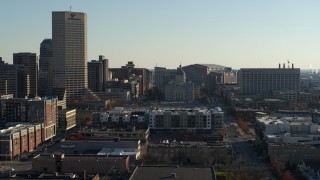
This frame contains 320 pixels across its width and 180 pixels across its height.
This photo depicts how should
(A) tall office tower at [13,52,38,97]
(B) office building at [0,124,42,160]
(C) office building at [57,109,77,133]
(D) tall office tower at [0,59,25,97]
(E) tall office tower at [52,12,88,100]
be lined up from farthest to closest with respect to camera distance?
(E) tall office tower at [52,12,88,100] < (A) tall office tower at [13,52,38,97] < (D) tall office tower at [0,59,25,97] < (C) office building at [57,109,77,133] < (B) office building at [0,124,42,160]

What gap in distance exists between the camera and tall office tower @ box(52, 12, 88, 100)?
46.2 meters

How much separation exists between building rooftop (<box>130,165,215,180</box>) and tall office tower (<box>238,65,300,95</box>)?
4060 cm

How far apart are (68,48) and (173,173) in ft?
109

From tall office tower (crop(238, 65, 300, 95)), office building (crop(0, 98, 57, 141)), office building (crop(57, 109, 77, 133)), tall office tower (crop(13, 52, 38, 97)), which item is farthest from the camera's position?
tall office tower (crop(238, 65, 300, 95))

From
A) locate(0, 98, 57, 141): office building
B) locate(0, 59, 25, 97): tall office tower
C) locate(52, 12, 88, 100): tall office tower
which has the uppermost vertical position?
locate(52, 12, 88, 100): tall office tower

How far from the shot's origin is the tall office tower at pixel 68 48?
1821 inches

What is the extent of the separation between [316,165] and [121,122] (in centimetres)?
1328

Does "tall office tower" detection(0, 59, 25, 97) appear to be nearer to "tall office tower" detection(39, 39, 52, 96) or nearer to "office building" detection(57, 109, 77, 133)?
"tall office tower" detection(39, 39, 52, 96)

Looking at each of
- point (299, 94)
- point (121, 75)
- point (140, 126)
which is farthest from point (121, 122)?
point (121, 75)

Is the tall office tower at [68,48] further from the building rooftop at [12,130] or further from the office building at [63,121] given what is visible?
the building rooftop at [12,130]

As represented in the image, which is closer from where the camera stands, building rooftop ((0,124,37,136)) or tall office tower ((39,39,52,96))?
building rooftop ((0,124,37,136))

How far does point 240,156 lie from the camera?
78.5 feet

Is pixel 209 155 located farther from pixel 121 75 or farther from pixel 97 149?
pixel 121 75

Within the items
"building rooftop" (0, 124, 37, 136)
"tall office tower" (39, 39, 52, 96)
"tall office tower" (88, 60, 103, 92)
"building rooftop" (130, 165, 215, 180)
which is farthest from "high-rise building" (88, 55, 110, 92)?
"building rooftop" (130, 165, 215, 180)
